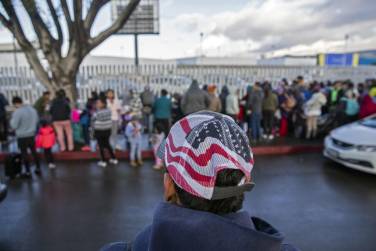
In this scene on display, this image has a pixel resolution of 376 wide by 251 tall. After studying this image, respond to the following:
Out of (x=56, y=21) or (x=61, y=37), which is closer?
(x=56, y=21)

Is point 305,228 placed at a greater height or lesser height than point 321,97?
lesser

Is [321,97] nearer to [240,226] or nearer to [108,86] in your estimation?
[108,86]

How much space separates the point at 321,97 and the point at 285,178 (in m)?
3.61

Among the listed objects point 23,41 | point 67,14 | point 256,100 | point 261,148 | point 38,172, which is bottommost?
point 38,172

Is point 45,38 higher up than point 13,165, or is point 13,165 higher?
point 45,38

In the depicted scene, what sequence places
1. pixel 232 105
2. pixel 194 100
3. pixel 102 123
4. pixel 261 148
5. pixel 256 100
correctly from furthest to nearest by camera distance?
pixel 232 105, pixel 256 100, pixel 261 148, pixel 194 100, pixel 102 123

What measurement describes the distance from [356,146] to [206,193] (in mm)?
6338

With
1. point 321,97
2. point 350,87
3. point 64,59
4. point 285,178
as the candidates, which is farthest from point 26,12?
point 350,87

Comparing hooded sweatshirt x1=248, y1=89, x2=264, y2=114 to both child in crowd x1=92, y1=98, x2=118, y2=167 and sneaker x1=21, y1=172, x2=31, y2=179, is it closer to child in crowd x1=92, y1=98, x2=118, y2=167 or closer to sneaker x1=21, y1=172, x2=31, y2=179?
child in crowd x1=92, y1=98, x2=118, y2=167

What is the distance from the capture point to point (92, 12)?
8742 mm

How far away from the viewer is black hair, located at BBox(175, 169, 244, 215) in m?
0.97

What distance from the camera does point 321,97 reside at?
8.92 m

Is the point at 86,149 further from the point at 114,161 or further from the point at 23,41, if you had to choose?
the point at 23,41

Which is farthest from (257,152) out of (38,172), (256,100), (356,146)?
(38,172)
